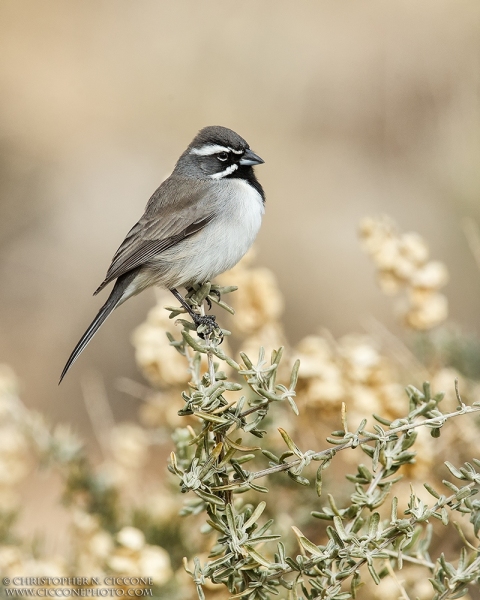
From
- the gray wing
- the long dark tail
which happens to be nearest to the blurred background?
the long dark tail

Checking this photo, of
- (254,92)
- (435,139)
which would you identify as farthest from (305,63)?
(435,139)

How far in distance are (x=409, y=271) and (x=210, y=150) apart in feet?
5.33

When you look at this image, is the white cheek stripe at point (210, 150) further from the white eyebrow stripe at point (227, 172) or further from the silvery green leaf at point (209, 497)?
the silvery green leaf at point (209, 497)

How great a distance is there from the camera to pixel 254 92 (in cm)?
855

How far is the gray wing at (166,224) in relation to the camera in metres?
3.58

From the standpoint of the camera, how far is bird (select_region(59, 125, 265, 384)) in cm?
340

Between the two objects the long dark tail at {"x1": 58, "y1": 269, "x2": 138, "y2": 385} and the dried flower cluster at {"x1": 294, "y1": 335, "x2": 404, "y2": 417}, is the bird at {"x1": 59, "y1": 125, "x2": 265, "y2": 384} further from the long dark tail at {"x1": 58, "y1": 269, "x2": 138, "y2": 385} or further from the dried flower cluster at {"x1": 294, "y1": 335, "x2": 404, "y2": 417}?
the dried flower cluster at {"x1": 294, "y1": 335, "x2": 404, "y2": 417}

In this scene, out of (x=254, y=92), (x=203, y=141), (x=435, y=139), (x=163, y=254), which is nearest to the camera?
(x=163, y=254)

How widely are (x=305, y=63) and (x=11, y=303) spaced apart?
459 cm

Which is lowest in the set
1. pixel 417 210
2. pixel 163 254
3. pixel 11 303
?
pixel 11 303

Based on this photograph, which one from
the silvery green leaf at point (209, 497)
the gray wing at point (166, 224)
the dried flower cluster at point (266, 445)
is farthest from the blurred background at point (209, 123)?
the silvery green leaf at point (209, 497)

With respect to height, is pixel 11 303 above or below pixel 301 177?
below

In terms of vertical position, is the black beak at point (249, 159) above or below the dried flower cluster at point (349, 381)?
above

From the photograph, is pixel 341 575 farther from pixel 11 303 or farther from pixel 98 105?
pixel 98 105
